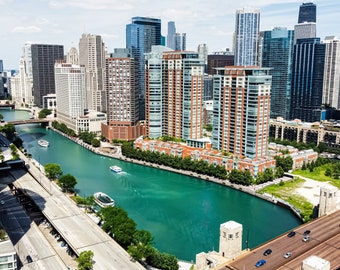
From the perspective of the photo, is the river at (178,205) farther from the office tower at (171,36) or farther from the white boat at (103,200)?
the office tower at (171,36)

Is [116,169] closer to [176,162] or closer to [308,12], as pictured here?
[176,162]

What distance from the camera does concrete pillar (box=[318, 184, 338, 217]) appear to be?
78.2 feet

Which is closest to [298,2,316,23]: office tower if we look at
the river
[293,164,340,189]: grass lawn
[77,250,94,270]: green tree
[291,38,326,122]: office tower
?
[291,38,326,122]: office tower

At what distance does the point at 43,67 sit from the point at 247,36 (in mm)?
54542

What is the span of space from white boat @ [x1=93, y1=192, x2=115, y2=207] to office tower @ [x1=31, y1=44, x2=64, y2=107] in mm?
73311

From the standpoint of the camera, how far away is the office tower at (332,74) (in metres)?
73.3

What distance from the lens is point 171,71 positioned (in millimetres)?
51062

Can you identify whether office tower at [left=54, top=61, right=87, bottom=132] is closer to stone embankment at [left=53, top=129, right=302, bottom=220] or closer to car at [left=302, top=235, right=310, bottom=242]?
stone embankment at [left=53, top=129, right=302, bottom=220]

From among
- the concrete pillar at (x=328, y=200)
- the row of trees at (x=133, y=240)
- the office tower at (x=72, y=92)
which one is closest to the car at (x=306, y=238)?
the concrete pillar at (x=328, y=200)

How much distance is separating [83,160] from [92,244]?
27727 mm

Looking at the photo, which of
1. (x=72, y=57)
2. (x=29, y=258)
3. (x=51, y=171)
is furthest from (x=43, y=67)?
(x=29, y=258)

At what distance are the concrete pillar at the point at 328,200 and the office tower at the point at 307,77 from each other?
152 feet

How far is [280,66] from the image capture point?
74.8 metres

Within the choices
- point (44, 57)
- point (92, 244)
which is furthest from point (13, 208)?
point (44, 57)
